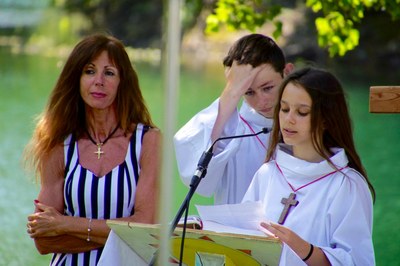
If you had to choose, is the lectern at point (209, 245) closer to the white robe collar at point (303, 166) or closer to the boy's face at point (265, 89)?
the white robe collar at point (303, 166)

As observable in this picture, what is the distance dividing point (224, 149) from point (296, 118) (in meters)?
0.53

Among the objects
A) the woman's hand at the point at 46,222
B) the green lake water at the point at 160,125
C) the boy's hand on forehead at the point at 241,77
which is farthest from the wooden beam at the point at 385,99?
the woman's hand at the point at 46,222

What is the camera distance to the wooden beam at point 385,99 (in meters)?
3.70

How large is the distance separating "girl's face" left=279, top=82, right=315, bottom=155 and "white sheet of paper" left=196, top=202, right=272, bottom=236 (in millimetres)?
305

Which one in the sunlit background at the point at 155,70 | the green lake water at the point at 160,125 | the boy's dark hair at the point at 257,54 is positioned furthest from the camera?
the sunlit background at the point at 155,70

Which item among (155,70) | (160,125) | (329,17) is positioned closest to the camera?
(160,125)

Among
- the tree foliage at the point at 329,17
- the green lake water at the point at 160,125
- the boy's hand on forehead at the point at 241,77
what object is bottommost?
the green lake water at the point at 160,125

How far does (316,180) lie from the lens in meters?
3.83

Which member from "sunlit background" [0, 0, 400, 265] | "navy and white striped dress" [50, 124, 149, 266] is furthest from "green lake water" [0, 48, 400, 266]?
"navy and white striped dress" [50, 124, 149, 266]

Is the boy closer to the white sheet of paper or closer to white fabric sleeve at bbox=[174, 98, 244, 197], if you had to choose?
white fabric sleeve at bbox=[174, 98, 244, 197]

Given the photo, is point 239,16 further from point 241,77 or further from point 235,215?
point 235,215

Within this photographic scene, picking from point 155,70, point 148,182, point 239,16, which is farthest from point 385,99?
point 155,70

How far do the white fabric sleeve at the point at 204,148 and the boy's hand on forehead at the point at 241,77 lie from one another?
6.4 inches

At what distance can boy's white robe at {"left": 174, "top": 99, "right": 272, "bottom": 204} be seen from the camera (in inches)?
171
